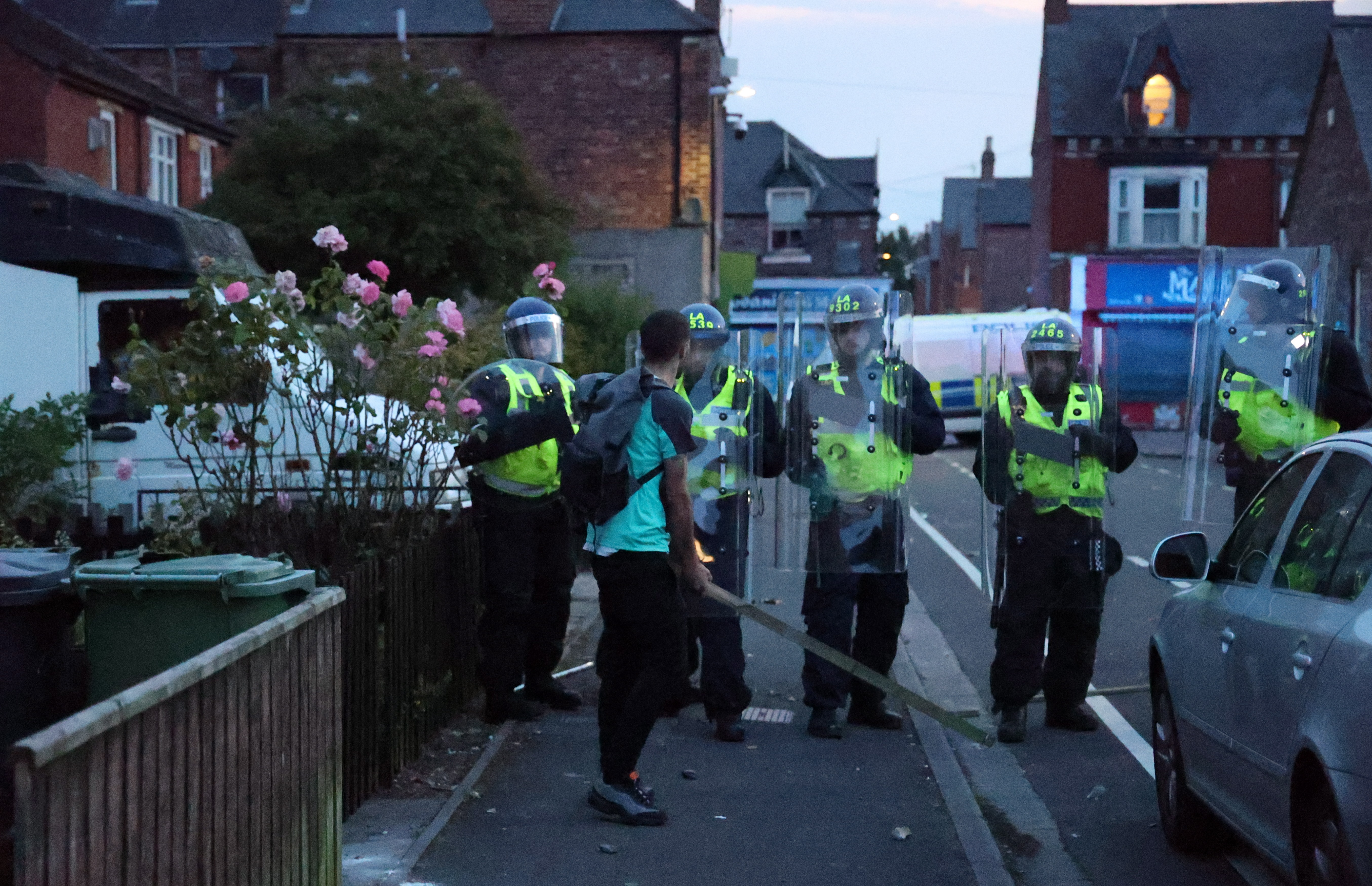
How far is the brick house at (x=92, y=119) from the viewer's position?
22547 millimetres

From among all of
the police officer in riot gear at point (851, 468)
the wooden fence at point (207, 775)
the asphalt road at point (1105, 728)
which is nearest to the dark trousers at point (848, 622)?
the police officer in riot gear at point (851, 468)

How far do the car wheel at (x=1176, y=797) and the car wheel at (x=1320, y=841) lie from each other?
1301 mm

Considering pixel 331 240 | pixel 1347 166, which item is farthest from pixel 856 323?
pixel 1347 166

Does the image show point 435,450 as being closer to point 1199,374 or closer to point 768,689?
point 768,689

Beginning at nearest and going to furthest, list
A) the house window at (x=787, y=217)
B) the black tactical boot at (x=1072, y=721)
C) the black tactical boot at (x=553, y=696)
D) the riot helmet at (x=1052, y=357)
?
the riot helmet at (x=1052, y=357) < the black tactical boot at (x=1072, y=721) < the black tactical boot at (x=553, y=696) < the house window at (x=787, y=217)

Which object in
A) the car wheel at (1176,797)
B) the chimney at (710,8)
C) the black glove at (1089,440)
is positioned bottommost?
the car wheel at (1176,797)

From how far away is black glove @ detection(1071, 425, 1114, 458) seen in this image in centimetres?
769

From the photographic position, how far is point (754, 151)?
60.2 meters

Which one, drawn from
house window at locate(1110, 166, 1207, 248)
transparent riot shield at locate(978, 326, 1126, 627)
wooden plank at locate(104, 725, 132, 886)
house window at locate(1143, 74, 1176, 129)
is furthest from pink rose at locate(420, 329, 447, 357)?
house window at locate(1143, 74, 1176, 129)

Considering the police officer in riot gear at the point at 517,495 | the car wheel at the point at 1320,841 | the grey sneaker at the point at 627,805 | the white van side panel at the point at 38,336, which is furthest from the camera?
the white van side panel at the point at 38,336

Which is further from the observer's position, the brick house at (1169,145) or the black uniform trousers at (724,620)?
the brick house at (1169,145)

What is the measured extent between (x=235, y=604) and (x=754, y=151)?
57.0 m

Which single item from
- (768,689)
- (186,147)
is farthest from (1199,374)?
(186,147)

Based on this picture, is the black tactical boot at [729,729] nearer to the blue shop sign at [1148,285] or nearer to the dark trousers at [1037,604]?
the dark trousers at [1037,604]
